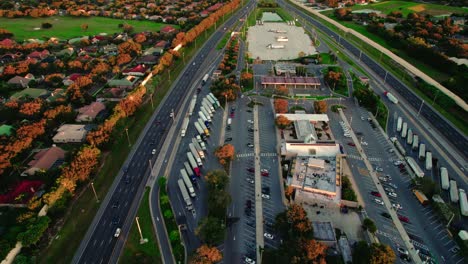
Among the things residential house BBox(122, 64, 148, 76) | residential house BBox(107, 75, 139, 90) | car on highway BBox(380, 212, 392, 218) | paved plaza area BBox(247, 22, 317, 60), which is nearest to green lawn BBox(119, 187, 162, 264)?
car on highway BBox(380, 212, 392, 218)

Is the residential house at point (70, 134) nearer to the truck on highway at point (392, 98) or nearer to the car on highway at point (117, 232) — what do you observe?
the car on highway at point (117, 232)

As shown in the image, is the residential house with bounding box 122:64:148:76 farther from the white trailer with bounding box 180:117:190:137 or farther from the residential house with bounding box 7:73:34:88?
the white trailer with bounding box 180:117:190:137

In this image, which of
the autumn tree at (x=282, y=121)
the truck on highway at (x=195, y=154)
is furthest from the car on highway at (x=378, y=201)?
the truck on highway at (x=195, y=154)

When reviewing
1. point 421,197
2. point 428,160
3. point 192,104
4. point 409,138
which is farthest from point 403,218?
point 192,104

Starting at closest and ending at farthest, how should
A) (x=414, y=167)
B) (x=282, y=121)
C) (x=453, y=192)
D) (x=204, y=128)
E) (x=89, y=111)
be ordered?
1. (x=453, y=192)
2. (x=414, y=167)
3. (x=282, y=121)
4. (x=204, y=128)
5. (x=89, y=111)

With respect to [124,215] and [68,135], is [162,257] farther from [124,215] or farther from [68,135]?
[68,135]

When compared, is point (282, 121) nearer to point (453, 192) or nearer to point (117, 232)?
point (453, 192)
